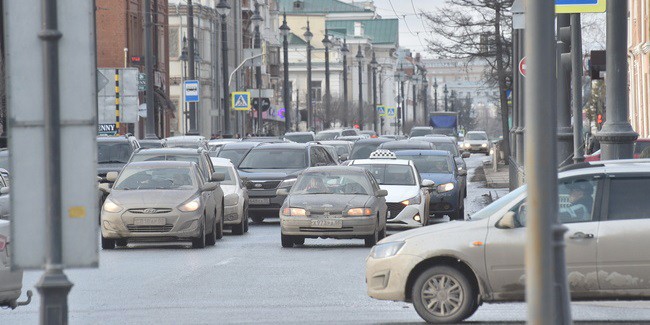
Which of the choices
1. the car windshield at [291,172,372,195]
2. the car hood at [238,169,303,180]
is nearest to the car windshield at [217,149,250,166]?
the car hood at [238,169,303,180]

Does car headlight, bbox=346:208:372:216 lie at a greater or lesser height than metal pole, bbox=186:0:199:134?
lesser

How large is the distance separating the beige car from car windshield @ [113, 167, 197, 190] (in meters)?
11.5

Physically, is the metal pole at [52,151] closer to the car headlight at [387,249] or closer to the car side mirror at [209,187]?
the car headlight at [387,249]

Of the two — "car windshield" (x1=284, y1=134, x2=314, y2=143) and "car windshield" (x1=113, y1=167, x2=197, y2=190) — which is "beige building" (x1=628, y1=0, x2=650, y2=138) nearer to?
"car windshield" (x1=284, y1=134, x2=314, y2=143)

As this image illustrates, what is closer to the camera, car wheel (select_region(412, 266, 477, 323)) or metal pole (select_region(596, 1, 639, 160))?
car wheel (select_region(412, 266, 477, 323))

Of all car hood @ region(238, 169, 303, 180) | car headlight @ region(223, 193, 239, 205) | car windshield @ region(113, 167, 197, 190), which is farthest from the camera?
car hood @ region(238, 169, 303, 180)

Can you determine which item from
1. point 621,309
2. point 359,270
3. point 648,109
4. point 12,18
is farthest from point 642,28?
point 12,18

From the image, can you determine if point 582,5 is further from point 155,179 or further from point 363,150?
point 363,150

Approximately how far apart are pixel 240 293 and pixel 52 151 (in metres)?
8.89

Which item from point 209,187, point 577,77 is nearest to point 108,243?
point 209,187

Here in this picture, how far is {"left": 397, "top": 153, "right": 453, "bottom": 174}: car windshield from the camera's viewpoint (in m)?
34.2

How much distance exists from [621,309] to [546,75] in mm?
7889

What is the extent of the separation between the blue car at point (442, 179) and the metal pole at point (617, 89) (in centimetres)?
1319

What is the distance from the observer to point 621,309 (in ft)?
51.2
